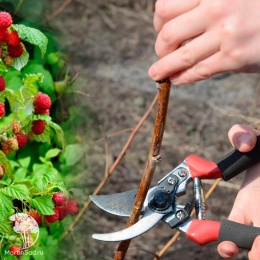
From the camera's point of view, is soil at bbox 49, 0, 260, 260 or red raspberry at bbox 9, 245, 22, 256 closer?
red raspberry at bbox 9, 245, 22, 256

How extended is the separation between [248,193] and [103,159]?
1299 millimetres

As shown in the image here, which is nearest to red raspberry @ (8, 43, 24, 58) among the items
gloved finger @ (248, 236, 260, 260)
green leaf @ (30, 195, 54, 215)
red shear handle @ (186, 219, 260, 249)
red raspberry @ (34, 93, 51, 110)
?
red raspberry @ (34, 93, 51, 110)

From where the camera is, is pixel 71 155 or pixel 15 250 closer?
pixel 15 250

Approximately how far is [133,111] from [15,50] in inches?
65.5

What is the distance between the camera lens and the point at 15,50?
1606 mm

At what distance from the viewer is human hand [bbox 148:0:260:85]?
124 centimetres

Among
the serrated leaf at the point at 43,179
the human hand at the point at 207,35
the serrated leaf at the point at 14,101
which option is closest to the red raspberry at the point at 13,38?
the serrated leaf at the point at 14,101

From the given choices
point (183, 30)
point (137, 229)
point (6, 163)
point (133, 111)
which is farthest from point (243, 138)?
point (133, 111)

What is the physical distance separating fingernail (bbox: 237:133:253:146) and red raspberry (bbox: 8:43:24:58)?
506 mm

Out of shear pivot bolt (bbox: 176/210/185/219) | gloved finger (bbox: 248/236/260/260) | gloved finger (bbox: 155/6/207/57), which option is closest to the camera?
gloved finger (bbox: 155/6/207/57)

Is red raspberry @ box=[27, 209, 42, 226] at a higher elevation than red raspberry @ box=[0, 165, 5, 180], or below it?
below

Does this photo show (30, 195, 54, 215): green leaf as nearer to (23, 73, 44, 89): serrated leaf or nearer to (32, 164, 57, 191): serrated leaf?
(32, 164, 57, 191): serrated leaf

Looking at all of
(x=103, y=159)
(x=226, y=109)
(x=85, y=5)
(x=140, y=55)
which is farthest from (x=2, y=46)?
(x=85, y=5)

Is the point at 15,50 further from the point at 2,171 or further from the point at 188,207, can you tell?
the point at 188,207
